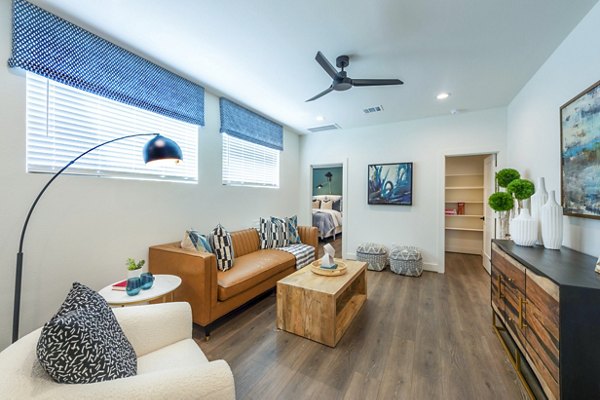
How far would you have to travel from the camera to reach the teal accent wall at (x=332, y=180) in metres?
8.97

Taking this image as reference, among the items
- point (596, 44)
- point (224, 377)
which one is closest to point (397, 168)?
point (596, 44)

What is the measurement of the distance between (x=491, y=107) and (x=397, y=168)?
156cm

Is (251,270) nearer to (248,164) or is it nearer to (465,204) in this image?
(248,164)

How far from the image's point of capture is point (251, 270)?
263 cm

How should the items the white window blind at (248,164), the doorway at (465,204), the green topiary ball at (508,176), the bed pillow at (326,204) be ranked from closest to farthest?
the green topiary ball at (508,176)
the white window blind at (248,164)
the doorway at (465,204)
the bed pillow at (326,204)

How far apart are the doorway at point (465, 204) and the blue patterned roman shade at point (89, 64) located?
5.31 meters

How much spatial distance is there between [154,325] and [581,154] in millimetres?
3090

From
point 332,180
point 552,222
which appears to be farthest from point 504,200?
point 332,180

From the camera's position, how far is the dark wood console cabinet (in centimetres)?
114

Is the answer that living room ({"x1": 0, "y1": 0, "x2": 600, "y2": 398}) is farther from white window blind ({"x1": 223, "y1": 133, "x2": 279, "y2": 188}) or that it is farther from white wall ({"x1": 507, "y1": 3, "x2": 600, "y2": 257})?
white window blind ({"x1": 223, "y1": 133, "x2": 279, "y2": 188})

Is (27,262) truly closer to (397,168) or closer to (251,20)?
(251,20)

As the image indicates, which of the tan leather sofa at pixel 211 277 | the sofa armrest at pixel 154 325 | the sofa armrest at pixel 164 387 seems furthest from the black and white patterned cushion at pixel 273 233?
the sofa armrest at pixel 164 387

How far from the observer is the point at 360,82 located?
2.30 metres

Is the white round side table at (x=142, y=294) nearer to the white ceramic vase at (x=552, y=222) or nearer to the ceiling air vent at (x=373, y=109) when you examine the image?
the white ceramic vase at (x=552, y=222)
